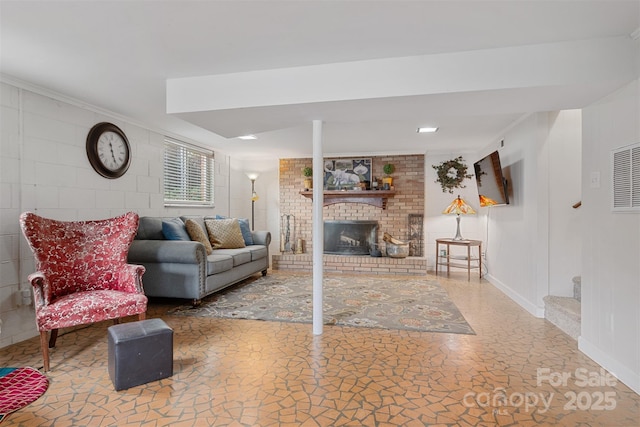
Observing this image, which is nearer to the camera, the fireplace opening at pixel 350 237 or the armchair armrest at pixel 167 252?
the armchair armrest at pixel 167 252

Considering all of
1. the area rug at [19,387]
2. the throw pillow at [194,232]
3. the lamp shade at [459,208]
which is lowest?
the area rug at [19,387]

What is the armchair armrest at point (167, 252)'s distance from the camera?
358 centimetres

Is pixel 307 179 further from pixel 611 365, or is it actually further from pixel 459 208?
pixel 611 365

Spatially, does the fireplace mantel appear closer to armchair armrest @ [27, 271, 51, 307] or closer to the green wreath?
the green wreath

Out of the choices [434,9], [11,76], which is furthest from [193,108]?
[434,9]

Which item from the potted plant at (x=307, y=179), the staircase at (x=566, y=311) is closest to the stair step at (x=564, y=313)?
the staircase at (x=566, y=311)

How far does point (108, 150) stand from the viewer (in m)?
3.67

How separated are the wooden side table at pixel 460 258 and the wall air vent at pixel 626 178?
295 centimetres

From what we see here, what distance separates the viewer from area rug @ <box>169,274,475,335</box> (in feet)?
10.6

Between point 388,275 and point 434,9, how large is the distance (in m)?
4.40

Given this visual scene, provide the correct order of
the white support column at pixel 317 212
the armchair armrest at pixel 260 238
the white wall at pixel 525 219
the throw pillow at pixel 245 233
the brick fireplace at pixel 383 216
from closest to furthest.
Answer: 1. the white support column at pixel 317 212
2. the white wall at pixel 525 219
3. the throw pillow at pixel 245 233
4. the armchair armrest at pixel 260 238
5. the brick fireplace at pixel 383 216

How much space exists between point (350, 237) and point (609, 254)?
14.0 feet

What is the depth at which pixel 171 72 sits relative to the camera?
2645 millimetres

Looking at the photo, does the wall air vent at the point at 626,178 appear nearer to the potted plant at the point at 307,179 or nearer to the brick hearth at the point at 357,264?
the brick hearth at the point at 357,264
